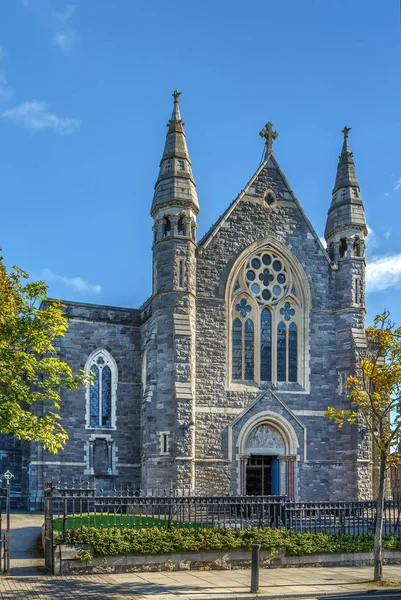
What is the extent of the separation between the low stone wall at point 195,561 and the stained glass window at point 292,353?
36.2ft

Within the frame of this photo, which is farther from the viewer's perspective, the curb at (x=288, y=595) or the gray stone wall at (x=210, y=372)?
the gray stone wall at (x=210, y=372)

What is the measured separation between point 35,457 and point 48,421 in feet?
43.1

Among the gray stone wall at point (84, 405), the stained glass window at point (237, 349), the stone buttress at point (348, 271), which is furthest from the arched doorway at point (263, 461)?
the gray stone wall at point (84, 405)

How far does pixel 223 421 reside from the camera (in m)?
27.3

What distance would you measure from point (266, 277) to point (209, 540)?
1462 cm

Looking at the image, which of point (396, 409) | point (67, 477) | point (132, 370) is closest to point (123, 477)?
point (67, 477)

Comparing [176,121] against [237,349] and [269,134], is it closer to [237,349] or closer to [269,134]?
[269,134]

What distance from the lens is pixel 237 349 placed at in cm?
2839

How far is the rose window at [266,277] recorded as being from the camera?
29.2 m

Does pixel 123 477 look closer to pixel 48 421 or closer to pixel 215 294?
pixel 215 294

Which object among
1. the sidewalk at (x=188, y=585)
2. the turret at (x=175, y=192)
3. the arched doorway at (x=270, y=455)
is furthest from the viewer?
the arched doorway at (x=270, y=455)

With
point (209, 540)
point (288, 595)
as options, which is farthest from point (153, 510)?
point (288, 595)

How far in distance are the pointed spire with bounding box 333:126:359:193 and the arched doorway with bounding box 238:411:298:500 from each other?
412 inches

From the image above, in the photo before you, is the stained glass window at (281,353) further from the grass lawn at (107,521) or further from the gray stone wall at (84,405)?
the grass lawn at (107,521)
